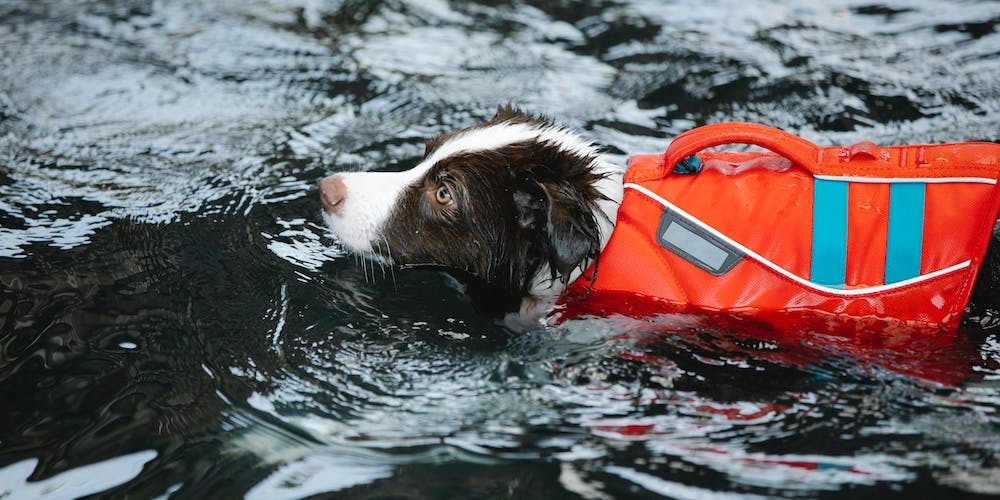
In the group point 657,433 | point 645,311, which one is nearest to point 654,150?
point 645,311

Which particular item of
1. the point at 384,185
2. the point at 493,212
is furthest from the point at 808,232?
the point at 384,185

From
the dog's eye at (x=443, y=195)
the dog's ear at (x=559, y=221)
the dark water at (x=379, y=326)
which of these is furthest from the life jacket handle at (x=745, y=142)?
the dog's eye at (x=443, y=195)

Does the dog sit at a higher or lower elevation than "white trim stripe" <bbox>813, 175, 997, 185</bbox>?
lower

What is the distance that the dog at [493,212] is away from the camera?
11.3 ft

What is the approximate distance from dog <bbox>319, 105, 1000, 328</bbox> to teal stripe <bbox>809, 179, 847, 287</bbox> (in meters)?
0.62

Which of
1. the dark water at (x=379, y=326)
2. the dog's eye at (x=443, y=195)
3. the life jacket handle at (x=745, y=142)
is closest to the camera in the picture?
A: the dark water at (x=379, y=326)

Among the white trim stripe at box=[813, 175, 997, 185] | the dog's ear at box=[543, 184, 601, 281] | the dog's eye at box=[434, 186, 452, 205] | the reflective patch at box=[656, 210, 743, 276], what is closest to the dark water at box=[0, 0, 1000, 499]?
the reflective patch at box=[656, 210, 743, 276]

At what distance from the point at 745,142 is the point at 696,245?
0.41m

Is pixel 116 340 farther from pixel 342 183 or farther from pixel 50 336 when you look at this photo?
pixel 342 183

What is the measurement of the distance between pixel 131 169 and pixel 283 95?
131cm

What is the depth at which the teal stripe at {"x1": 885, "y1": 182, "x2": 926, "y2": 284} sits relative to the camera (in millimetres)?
3293

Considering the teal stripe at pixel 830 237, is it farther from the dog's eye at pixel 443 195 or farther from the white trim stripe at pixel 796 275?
the dog's eye at pixel 443 195

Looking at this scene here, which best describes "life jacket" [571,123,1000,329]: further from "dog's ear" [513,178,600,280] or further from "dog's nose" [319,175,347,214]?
"dog's nose" [319,175,347,214]

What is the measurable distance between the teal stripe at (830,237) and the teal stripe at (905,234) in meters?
0.16
